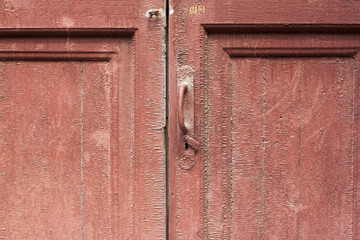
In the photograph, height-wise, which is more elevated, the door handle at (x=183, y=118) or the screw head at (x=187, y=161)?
the door handle at (x=183, y=118)

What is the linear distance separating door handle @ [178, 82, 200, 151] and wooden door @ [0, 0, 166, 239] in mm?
55

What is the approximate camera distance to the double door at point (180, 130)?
737 millimetres

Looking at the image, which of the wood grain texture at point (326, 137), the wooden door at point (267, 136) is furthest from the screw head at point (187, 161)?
the wood grain texture at point (326, 137)

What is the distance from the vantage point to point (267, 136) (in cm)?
76

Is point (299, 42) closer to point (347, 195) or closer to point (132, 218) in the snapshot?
point (347, 195)

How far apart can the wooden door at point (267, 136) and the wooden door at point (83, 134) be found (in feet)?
0.18

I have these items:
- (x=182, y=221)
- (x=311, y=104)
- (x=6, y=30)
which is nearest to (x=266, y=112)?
(x=311, y=104)

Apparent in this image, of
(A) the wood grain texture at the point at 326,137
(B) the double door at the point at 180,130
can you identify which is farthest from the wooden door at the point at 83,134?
(A) the wood grain texture at the point at 326,137

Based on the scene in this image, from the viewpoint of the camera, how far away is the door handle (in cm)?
69

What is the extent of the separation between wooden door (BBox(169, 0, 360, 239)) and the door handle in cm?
1

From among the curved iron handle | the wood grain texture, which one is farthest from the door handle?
the wood grain texture

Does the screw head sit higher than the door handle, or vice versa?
the door handle

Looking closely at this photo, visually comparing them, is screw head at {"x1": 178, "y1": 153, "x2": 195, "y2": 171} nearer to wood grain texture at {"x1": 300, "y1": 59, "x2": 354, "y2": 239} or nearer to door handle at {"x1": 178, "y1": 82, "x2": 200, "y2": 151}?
door handle at {"x1": 178, "y1": 82, "x2": 200, "y2": 151}

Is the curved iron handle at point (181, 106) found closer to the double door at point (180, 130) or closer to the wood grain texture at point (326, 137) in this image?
the double door at point (180, 130)
